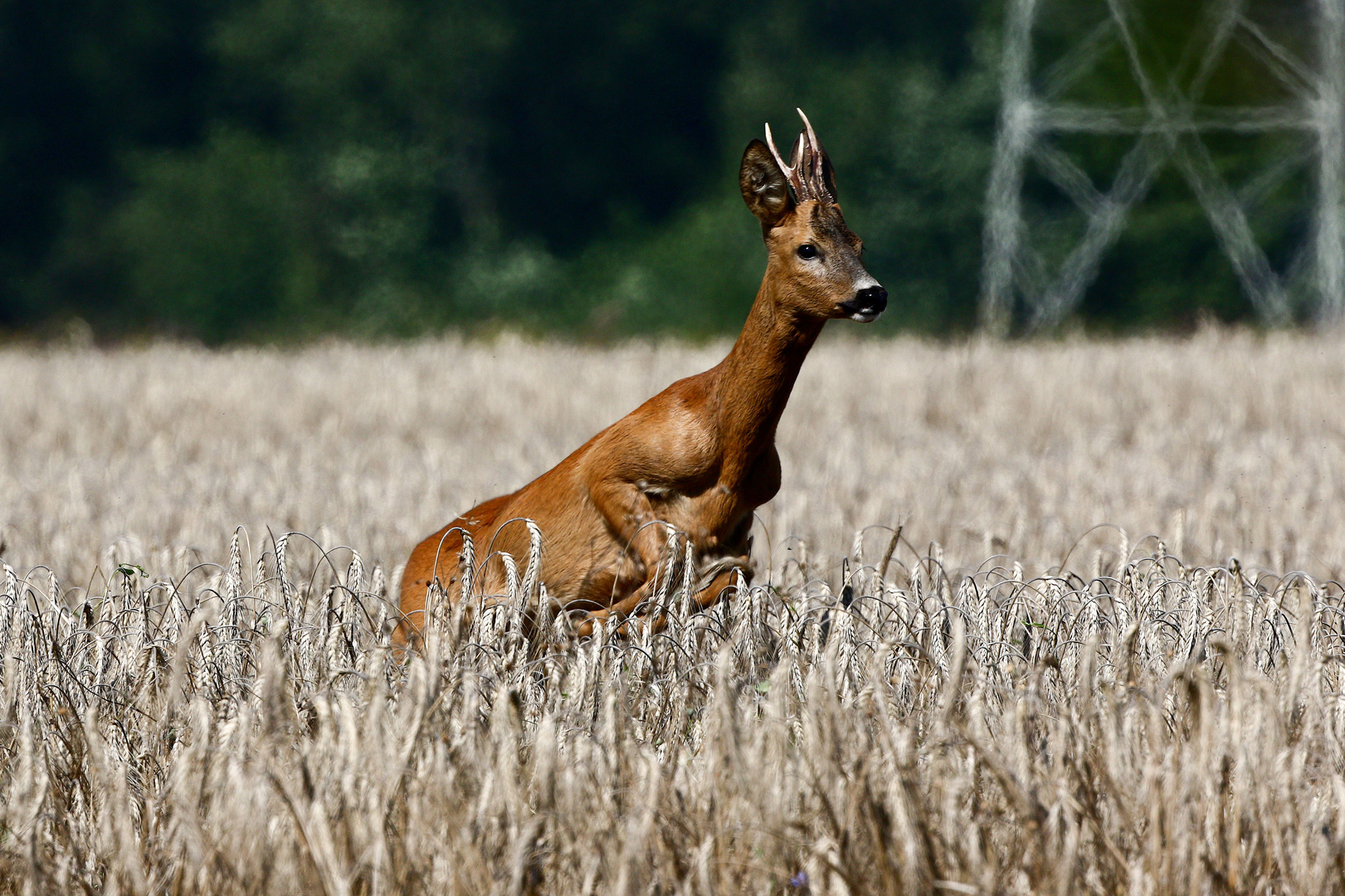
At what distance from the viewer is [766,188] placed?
3666 mm

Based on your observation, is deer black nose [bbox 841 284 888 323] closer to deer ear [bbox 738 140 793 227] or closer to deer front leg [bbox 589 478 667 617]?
deer ear [bbox 738 140 793 227]

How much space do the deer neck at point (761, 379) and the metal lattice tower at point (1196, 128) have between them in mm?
15415

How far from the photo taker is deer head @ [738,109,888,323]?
351 centimetres

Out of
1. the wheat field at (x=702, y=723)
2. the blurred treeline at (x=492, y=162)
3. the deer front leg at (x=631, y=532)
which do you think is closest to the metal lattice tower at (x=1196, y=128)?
the blurred treeline at (x=492, y=162)

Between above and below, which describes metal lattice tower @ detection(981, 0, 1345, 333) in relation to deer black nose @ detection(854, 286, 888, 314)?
above

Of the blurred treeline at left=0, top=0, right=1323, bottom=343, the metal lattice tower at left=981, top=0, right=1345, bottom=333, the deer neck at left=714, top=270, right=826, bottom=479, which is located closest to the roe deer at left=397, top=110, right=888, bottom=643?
the deer neck at left=714, top=270, right=826, bottom=479

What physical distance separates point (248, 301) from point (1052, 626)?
35.0 m

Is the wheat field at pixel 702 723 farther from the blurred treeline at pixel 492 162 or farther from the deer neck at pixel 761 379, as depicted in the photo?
the blurred treeline at pixel 492 162

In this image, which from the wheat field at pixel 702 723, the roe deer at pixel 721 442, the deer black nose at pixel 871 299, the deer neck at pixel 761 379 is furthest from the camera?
the deer neck at pixel 761 379

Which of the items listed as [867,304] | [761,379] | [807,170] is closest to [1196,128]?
[807,170]

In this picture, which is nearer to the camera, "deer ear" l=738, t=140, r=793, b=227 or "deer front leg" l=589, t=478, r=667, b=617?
"deer ear" l=738, t=140, r=793, b=227

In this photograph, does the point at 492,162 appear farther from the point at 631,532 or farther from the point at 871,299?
the point at 871,299

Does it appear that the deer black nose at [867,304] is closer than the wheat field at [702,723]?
No

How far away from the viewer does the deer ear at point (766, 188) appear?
3613 mm
